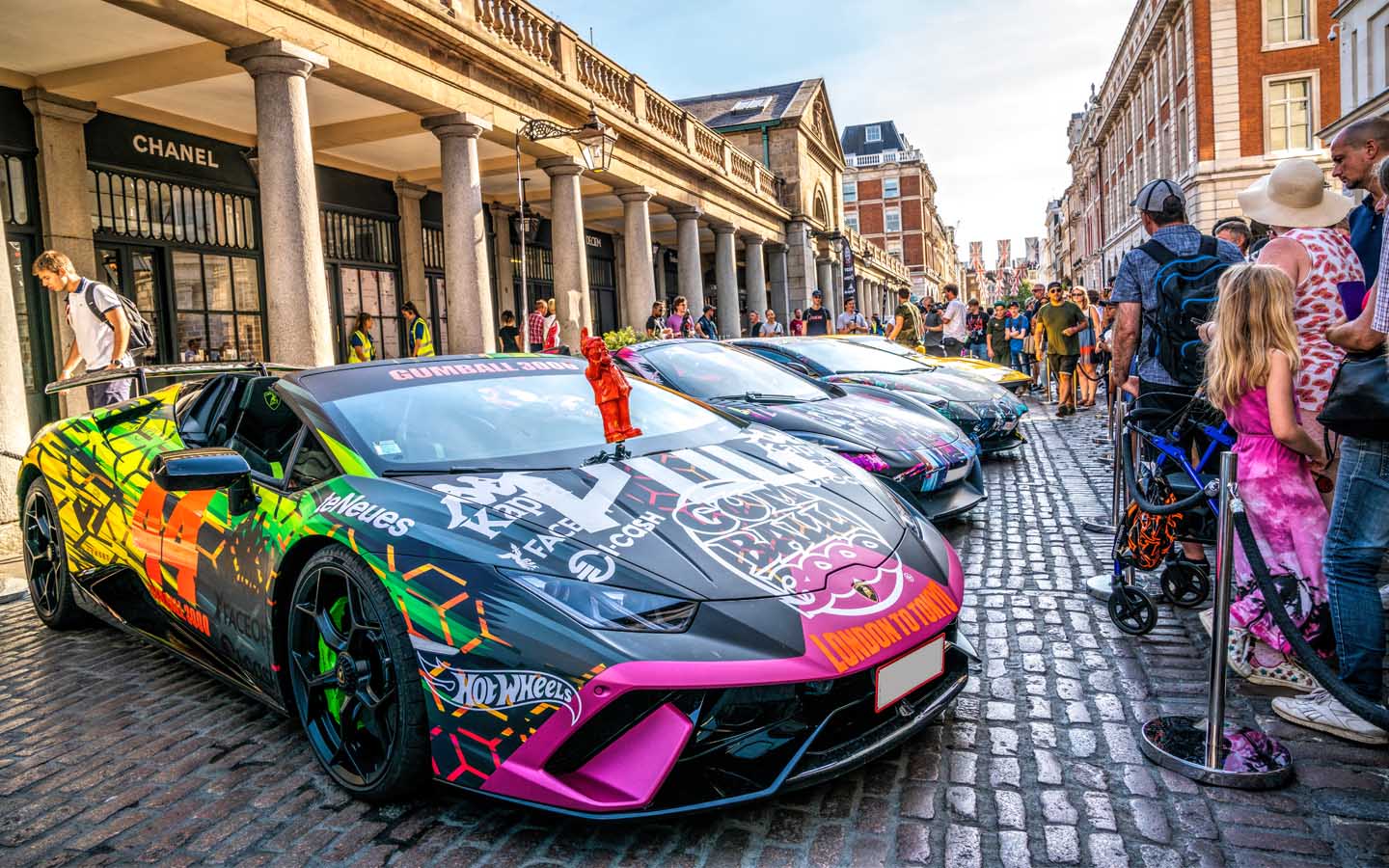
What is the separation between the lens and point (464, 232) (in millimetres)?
12727

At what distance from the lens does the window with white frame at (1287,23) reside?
3659 centimetres

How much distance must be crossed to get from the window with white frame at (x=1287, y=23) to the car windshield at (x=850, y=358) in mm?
36620

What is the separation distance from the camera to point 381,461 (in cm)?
319

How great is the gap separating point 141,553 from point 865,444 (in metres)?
4.07

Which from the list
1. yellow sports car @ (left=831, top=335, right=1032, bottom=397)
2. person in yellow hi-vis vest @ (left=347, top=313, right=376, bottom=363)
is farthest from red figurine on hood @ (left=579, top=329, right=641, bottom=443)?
person in yellow hi-vis vest @ (left=347, top=313, right=376, bottom=363)

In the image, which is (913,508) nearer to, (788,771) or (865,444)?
(788,771)

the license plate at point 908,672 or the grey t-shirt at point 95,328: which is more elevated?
the grey t-shirt at point 95,328

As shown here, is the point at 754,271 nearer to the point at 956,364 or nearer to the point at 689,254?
the point at 689,254

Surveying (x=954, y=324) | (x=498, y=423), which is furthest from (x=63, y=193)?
(x=954, y=324)

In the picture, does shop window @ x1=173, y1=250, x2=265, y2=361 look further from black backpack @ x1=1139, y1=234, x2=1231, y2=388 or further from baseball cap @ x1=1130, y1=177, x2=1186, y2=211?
black backpack @ x1=1139, y1=234, x2=1231, y2=388

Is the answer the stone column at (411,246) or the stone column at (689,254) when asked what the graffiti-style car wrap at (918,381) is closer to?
the stone column at (411,246)

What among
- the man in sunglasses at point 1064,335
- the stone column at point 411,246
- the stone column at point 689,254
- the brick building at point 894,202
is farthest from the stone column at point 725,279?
the brick building at point 894,202

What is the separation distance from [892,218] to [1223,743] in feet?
322

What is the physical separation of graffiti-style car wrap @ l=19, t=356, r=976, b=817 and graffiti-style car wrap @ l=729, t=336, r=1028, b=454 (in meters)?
5.09
